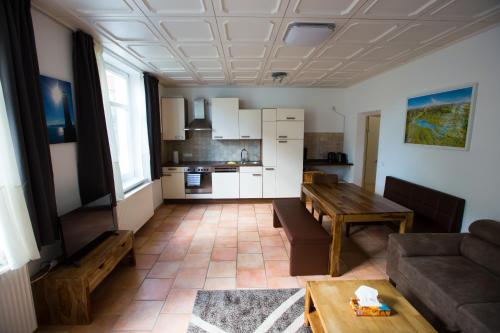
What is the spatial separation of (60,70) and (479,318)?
12.1 feet

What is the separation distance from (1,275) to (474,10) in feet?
13.1

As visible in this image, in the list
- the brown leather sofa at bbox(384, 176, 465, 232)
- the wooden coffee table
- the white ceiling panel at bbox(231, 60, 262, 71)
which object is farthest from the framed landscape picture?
the white ceiling panel at bbox(231, 60, 262, 71)

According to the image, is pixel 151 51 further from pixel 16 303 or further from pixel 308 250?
pixel 308 250

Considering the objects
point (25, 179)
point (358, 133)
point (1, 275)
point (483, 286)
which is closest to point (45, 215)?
point (25, 179)

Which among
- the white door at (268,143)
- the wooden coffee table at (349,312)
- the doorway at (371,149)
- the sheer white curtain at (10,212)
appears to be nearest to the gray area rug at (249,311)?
the wooden coffee table at (349,312)

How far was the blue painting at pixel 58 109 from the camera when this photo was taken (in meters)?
1.96

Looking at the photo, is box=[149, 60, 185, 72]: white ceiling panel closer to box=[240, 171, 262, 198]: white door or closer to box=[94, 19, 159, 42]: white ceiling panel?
box=[94, 19, 159, 42]: white ceiling panel

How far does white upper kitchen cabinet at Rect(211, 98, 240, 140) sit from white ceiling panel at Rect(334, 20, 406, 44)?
264 centimetres

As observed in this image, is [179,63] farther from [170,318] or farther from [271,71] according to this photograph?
[170,318]

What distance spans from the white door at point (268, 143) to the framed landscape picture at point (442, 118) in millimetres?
2296

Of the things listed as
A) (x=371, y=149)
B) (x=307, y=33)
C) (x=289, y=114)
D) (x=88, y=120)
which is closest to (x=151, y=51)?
(x=88, y=120)

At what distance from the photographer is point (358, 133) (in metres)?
4.82

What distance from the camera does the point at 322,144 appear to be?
543 cm

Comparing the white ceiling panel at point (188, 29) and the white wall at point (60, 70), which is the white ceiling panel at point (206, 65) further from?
the white wall at point (60, 70)
